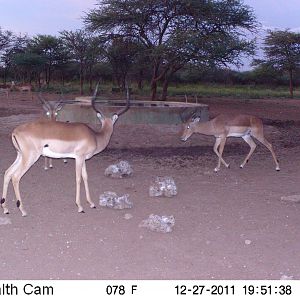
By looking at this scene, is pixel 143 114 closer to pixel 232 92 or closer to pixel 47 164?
pixel 47 164

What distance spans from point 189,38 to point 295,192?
1447 cm

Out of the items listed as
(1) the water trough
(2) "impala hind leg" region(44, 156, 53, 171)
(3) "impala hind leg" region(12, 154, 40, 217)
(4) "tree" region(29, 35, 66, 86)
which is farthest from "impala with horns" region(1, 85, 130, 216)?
(4) "tree" region(29, 35, 66, 86)

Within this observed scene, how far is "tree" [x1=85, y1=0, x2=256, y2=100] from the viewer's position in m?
21.8

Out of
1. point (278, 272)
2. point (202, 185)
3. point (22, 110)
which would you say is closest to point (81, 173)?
point (202, 185)

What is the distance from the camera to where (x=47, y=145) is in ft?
20.5

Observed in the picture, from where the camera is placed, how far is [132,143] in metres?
11.9

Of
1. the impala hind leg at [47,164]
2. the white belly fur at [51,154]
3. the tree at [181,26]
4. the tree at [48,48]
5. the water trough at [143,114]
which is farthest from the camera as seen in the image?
the tree at [48,48]

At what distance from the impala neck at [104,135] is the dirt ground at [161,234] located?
2.23ft

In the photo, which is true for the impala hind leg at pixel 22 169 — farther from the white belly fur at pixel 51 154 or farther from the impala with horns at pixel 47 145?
the white belly fur at pixel 51 154

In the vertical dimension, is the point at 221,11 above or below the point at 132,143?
above

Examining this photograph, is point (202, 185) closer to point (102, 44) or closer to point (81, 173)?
point (81, 173)

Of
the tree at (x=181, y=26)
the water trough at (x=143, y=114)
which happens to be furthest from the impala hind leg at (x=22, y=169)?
the tree at (x=181, y=26)

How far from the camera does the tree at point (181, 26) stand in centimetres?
2177

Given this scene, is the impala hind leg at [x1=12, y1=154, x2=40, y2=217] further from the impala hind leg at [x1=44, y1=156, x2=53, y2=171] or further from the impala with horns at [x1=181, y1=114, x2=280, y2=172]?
Answer: the impala with horns at [x1=181, y1=114, x2=280, y2=172]
